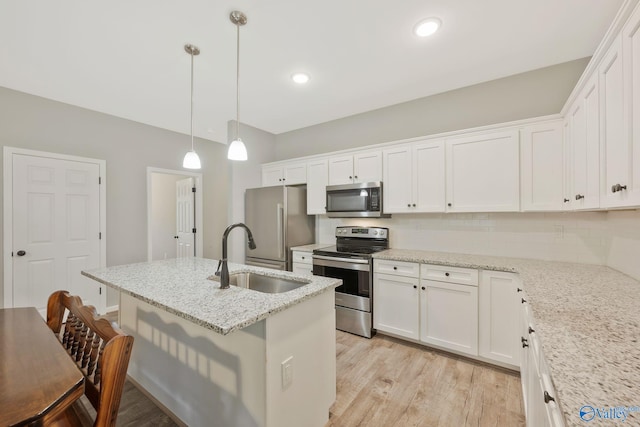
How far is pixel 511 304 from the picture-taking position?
2129 millimetres

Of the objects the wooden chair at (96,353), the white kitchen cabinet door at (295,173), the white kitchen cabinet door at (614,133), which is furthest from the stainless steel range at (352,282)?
the wooden chair at (96,353)

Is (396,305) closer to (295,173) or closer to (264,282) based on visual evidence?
(264,282)

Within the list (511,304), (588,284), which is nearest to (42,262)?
(511,304)

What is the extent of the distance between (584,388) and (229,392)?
146 centimetres

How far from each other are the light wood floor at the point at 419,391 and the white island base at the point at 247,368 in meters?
0.32

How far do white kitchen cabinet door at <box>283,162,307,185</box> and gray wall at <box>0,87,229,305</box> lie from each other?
179cm

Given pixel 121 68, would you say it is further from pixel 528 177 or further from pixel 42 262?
pixel 528 177

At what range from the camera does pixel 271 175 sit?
4051 mm

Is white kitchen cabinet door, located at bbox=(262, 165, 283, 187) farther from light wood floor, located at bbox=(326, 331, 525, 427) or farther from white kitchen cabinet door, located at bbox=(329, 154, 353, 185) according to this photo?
light wood floor, located at bbox=(326, 331, 525, 427)

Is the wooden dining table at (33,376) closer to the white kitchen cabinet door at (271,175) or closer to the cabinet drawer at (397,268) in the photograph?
the cabinet drawer at (397,268)

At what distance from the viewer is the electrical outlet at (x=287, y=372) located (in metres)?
1.34

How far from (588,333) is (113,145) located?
4.84m

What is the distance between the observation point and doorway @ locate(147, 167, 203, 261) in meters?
4.64

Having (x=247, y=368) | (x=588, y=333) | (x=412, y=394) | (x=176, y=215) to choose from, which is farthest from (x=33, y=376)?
(x=176, y=215)
